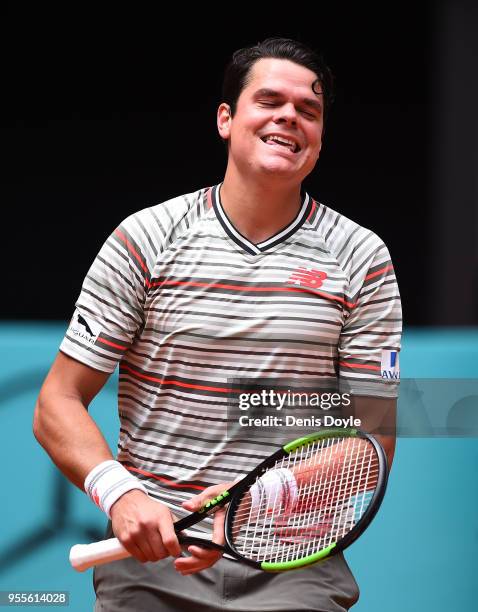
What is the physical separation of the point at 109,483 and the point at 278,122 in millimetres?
680

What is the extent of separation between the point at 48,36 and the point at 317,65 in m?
2.18

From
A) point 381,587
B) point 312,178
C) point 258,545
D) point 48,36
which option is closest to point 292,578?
point 258,545

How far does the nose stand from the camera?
2.02m

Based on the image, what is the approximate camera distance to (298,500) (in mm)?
1913

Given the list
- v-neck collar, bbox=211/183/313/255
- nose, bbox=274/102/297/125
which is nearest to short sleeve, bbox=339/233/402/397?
v-neck collar, bbox=211/183/313/255

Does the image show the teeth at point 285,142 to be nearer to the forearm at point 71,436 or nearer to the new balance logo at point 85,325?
the new balance logo at point 85,325

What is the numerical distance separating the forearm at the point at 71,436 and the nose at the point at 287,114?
1.94 ft

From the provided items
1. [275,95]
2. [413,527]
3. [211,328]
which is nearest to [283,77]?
[275,95]

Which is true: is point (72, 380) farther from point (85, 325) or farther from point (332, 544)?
point (332, 544)

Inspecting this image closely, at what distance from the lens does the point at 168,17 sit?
3986 mm

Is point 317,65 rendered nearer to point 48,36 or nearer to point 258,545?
point 258,545

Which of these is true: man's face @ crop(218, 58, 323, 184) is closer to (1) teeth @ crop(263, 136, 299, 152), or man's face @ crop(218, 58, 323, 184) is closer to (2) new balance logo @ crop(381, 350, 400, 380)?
(1) teeth @ crop(263, 136, 299, 152)

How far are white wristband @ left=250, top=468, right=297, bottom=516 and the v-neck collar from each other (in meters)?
0.39

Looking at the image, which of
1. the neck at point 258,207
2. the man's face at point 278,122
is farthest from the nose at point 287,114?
the neck at point 258,207
